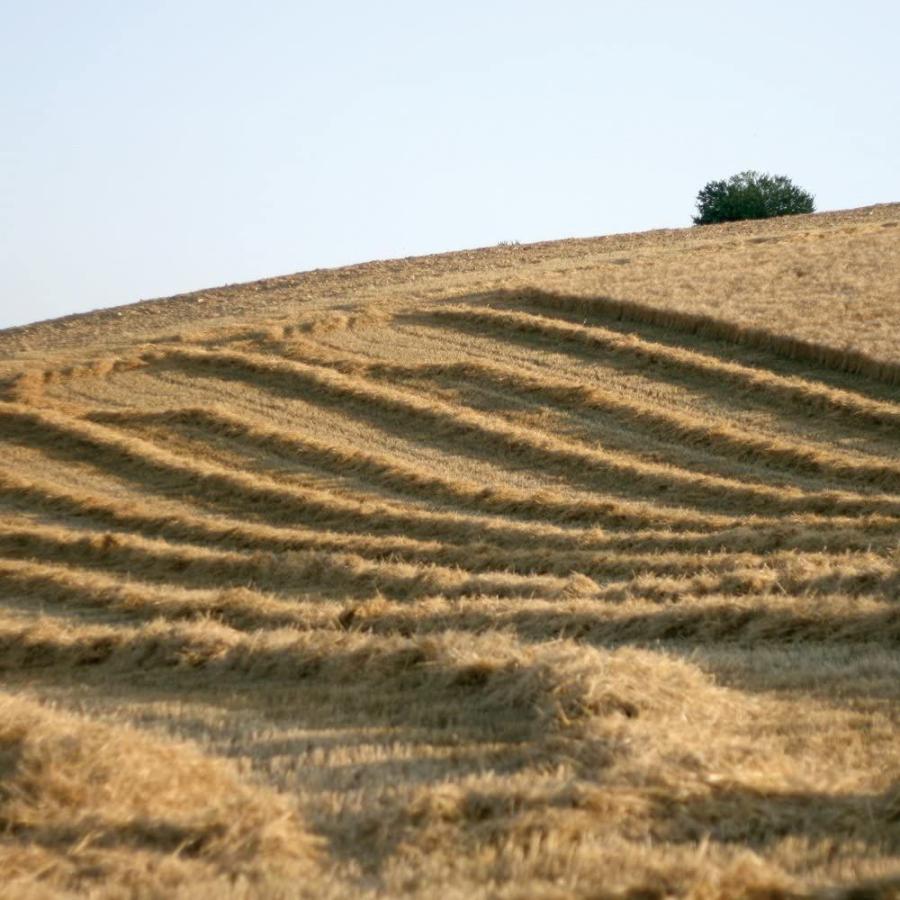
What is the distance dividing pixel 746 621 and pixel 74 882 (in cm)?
678

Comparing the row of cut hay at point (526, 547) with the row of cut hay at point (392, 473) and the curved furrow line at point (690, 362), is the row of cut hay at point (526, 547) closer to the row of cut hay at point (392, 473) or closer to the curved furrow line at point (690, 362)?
the row of cut hay at point (392, 473)

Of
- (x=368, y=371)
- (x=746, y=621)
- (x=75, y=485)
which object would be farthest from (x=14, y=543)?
(x=746, y=621)

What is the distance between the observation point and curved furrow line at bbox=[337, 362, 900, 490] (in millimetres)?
18234

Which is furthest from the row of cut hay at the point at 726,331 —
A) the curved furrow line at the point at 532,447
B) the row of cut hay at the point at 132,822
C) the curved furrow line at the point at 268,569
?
the row of cut hay at the point at 132,822

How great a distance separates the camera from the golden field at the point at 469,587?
234 inches

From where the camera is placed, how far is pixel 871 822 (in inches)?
242

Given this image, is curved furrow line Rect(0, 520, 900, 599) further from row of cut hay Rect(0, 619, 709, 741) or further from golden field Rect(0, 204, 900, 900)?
row of cut hay Rect(0, 619, 709, 741)

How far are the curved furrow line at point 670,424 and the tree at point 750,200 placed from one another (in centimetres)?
4401

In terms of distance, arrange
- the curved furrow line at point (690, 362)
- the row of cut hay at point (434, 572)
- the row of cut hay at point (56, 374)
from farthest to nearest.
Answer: the row of cut hay at point (56, 374) < the curved furrow line at point (690, 362) < the row of cut hay at point (434, 572)

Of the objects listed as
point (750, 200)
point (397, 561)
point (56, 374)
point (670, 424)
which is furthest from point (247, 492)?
point (750, 200)

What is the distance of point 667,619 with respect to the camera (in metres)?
11.3

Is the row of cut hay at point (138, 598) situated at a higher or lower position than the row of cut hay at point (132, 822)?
lower

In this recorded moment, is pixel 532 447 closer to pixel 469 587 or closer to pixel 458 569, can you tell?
pixel 458 569

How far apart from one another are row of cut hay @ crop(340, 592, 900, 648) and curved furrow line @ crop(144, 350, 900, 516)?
524 cm
